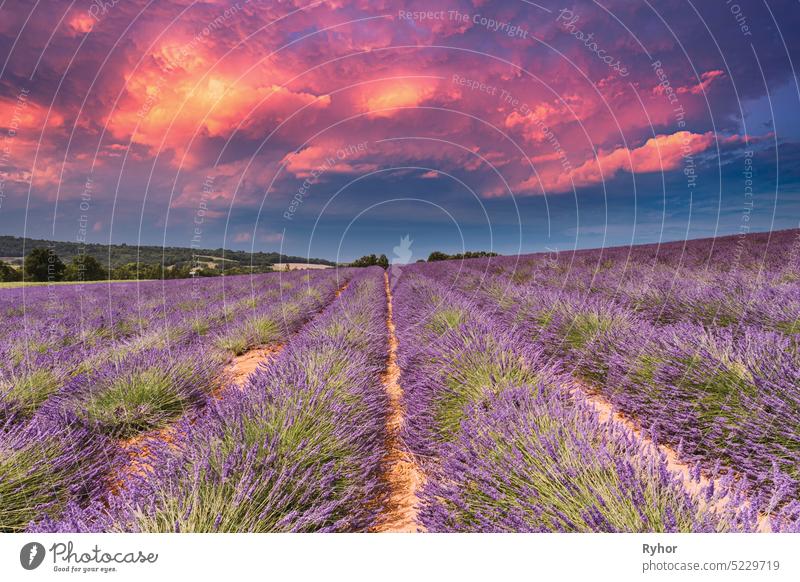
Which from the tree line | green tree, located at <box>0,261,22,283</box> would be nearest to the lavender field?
the tree line

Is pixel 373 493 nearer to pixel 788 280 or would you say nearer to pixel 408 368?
pixel 408 368

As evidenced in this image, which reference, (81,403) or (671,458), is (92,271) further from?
(671,458)

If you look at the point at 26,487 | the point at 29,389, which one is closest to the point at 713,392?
the point at 26,487

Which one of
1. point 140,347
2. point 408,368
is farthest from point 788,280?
point 140,347

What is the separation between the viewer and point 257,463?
5.57 feet

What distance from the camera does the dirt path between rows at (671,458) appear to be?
54.4 inches

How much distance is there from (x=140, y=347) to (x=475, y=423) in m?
4.65

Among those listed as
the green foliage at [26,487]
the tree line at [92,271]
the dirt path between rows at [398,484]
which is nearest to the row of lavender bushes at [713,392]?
the dirt path between rows at [398,484]

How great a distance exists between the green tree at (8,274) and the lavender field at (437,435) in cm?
3199

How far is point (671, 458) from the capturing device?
225cm

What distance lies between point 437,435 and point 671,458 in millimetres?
1559
